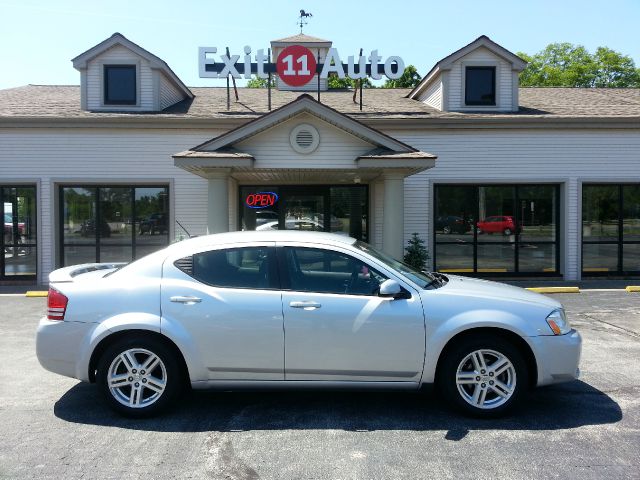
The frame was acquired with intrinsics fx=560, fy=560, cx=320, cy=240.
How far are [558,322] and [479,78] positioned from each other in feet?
38.8

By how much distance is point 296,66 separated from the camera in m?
14.9

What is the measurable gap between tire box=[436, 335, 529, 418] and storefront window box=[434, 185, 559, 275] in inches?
381

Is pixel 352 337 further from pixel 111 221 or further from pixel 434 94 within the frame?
pixel 434 94

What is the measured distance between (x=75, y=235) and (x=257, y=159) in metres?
5.52

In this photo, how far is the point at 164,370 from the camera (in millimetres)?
4832

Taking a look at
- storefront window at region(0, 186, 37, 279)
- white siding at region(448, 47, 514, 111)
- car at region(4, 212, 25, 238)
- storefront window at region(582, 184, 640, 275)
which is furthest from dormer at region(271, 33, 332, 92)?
car at region(4, 212, 25, 238)

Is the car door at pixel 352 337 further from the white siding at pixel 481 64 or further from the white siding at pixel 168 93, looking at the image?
the white siding at pixel 168 93

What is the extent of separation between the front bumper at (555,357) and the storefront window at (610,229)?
35.0 ft

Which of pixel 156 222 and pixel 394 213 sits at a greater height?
pixel 394 213

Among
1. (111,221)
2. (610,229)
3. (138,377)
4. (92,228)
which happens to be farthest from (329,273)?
(610,229)

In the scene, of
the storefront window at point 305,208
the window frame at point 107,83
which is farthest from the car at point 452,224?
the window frame at point 107,83

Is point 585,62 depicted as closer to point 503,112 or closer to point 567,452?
point 503,112

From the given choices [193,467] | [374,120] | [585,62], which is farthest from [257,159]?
[585,62]

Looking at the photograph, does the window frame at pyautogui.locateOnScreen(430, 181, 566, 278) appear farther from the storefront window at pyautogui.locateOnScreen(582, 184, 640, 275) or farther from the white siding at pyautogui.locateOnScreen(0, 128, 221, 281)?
the white siding at pyautogui.locateOnScreen(0, 128, 221, 281)
